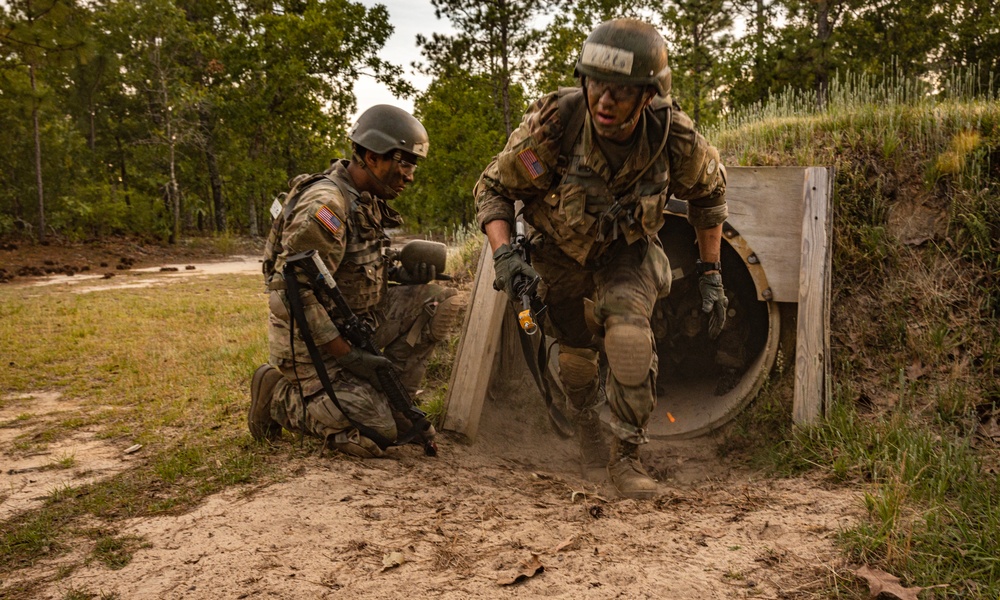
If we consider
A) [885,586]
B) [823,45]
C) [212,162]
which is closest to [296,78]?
[212,162]

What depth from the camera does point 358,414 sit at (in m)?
3.56

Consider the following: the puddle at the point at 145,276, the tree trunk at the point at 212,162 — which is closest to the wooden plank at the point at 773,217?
the puddle at the point at 145,276

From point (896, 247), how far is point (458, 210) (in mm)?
12884

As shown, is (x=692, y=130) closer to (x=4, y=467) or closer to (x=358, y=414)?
(x=358, y=414)

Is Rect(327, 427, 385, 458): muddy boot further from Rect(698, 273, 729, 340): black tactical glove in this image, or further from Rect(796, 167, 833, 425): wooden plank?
Rect(796, 167, 833, 425): wooden plank

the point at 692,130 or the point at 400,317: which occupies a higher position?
the point at 692,130

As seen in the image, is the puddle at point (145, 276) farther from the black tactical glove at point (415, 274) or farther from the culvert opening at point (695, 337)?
the culvert opening at point (695, 337)

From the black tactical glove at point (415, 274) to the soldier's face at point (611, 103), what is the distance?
1.53 meters

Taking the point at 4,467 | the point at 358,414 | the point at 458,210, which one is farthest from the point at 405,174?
the point at 458,210

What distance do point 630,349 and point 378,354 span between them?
51.7 inches

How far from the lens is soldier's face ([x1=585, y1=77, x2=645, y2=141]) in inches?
117

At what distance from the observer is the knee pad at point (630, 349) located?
3.17 meters

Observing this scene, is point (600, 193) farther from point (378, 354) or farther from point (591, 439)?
point (591, 439)

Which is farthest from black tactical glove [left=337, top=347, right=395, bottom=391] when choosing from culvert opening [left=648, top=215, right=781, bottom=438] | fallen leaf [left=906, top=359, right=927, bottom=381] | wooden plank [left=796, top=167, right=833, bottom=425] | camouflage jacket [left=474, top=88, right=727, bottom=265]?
fallen leaf [left=906, top=359, right=927, bottom=381]
